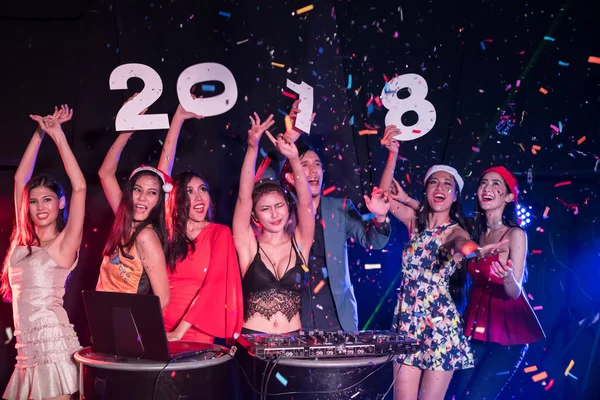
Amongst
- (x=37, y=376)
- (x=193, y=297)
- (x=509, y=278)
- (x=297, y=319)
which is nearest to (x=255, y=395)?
(x=297, y=319)

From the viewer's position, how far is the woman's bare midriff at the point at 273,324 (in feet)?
11.0

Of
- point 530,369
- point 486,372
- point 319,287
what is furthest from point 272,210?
point 530,369

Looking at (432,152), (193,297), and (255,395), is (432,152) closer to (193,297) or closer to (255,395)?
(193,297)

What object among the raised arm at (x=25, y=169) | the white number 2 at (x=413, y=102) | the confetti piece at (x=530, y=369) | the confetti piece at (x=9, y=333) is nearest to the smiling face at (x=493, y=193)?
the white number 2 at (x=413, y=102)

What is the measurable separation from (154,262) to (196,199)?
582 millimetres

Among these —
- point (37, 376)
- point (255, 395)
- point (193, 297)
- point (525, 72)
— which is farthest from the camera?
point (525, 72)

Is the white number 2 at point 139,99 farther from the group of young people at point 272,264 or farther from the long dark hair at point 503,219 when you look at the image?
the long dark hair at point 503,219

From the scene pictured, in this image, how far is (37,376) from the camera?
336 cm

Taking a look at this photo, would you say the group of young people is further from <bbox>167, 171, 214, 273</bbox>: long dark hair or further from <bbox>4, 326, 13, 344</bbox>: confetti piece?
<bbox>4, 326, 13, 344</bbox>: confetti piece

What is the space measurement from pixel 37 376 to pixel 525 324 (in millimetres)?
2775

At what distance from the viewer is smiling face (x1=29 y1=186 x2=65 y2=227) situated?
3662 mm

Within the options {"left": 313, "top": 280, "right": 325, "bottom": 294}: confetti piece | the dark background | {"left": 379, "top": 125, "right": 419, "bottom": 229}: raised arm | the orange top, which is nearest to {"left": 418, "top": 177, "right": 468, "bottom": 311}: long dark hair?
{"left": 379, "top": 125, "right": 419, "bottom": 229}: raised arm

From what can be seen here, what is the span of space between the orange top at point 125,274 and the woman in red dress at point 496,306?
6.17 feet

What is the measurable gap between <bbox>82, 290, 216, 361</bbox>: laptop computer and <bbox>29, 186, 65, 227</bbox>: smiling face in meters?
1.02
